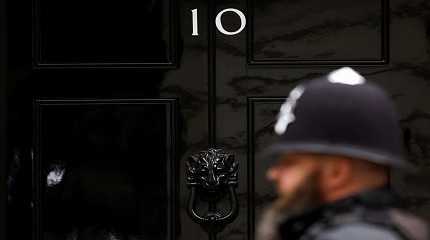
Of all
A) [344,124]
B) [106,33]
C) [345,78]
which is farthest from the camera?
[106,33]

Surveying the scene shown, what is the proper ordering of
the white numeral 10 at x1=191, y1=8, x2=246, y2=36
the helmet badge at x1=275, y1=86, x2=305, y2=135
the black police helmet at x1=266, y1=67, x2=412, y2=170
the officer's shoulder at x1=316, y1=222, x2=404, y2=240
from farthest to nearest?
the white numeral 10 at x1=191, y1=8, x2=246, y2=36 < the helmet badge at x1=275, y1=86, x2=305, y2=135 < the black police helmet at x1=266, y1=67, x2=412, y2=170 < the officer's shoulder at x1=316, y1=222, x2=404, y2=240

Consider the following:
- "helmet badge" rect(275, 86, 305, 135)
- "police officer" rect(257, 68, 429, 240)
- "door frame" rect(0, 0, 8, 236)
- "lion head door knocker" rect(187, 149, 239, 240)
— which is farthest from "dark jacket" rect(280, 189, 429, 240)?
"door frame" rect(0, 0, 8, 236)

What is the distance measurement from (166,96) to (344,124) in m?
2.85

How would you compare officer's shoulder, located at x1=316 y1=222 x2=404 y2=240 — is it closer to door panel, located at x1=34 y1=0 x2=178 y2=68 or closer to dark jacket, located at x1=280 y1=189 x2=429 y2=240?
dark jacket, located at x1=280 y1=189 x2=429 y2=240

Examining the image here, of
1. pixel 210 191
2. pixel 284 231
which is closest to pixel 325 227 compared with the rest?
pixel 284 231

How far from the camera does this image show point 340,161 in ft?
7.97

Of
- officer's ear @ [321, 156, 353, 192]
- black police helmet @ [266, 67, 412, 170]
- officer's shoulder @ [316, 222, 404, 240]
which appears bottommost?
officer's shoulder @ [316, 222, 404, 240]

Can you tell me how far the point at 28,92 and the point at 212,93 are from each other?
32.1 inches

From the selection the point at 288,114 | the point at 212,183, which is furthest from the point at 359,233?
the point at 212,183

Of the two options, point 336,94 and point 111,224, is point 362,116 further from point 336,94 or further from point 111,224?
point 111,224

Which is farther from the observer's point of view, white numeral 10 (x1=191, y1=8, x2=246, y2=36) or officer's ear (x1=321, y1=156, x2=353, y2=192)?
white numeral 10 (x1=191, y1=8, x2=246, y2=36)

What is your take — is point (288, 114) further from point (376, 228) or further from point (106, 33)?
point (106, 33)

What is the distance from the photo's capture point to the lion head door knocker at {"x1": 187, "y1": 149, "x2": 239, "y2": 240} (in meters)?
5.19

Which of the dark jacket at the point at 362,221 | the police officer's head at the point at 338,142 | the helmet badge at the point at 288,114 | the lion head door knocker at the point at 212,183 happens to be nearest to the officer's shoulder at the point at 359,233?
the dark jacket at the point at 362,221
